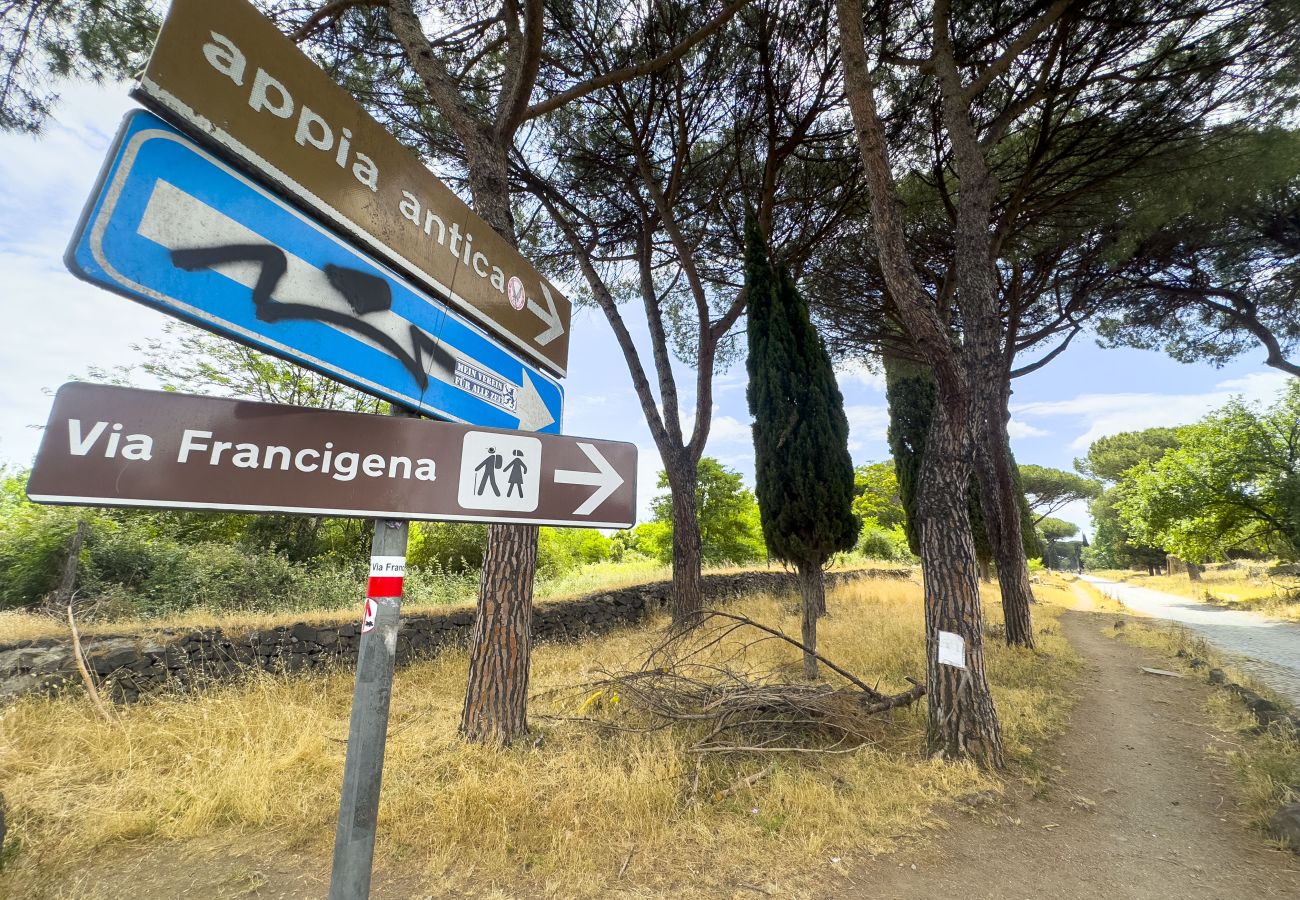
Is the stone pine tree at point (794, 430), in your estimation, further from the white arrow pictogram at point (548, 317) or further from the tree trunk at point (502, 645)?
the white arrow pictogram at point (548, 317)

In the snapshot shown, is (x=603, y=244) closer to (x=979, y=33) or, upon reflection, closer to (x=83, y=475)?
(x=979, y=33)

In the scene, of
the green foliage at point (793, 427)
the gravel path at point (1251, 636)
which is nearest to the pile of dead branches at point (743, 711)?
the green foliage at point (793, 427)

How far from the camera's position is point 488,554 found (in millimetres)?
4188

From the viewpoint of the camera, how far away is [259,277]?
3.34ft

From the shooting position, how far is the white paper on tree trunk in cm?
396

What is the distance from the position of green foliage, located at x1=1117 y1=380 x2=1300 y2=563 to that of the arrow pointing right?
792 inches

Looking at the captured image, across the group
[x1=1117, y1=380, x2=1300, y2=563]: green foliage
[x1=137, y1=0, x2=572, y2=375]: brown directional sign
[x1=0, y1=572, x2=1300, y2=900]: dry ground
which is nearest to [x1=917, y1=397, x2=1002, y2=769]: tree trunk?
[x1=0, y1=572, x2=1300, y2=900]: dry ground

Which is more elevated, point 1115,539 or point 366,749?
point 366,749

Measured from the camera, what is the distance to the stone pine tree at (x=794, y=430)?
6543 mm

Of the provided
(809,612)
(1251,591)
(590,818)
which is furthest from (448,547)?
(1251,591)

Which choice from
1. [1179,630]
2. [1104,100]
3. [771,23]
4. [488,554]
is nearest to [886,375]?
[1104,100]

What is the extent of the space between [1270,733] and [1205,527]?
57.2 feet

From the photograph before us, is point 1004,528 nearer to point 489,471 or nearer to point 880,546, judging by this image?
point 489,471

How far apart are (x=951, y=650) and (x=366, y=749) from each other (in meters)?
4.25
